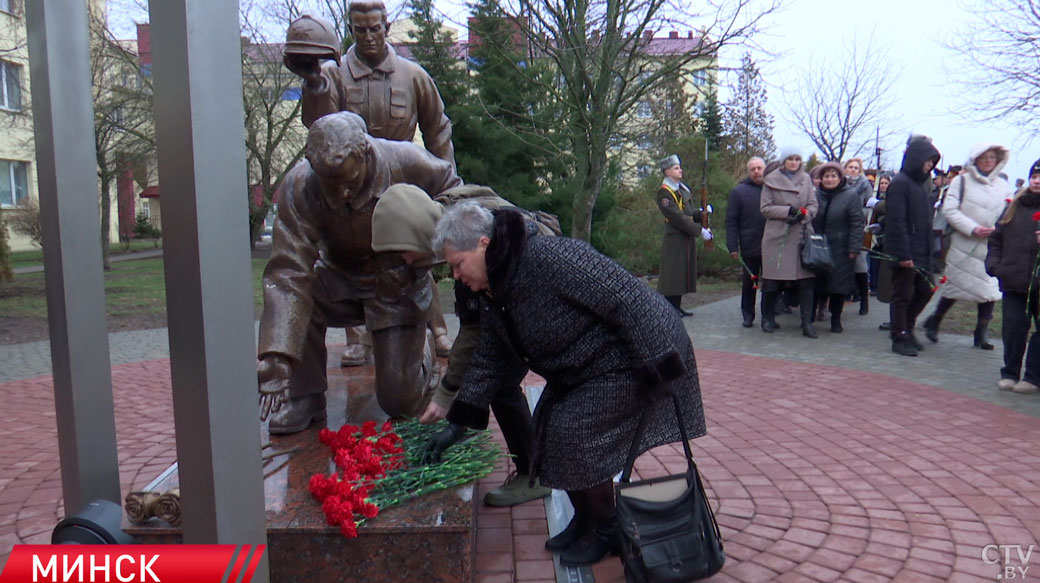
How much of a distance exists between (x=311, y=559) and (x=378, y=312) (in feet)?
4.36

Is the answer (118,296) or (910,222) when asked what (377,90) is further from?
(118,296)

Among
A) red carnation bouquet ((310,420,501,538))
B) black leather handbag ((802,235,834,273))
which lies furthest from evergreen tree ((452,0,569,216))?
red carnation bouquet ((310,420,501,538))

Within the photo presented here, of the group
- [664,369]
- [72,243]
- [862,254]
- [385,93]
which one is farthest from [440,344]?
[862,254]

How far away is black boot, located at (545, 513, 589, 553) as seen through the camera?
9.99ft

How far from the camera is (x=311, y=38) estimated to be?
3.71 metres

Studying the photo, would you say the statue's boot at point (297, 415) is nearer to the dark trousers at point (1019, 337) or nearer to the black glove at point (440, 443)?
the black glove at point (440, 443)

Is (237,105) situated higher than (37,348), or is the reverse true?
(237,105)

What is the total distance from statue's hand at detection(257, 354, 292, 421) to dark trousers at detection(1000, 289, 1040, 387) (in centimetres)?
530

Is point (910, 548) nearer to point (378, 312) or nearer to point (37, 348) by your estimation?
point (378, 312)

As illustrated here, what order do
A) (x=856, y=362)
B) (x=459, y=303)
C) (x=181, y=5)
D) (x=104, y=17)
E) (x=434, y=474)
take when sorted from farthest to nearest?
1. (x=104, y=17)
2. (x=856, y=362)
3. (x=459, y=303)
4. (x=434, y=474)
5. (x=181, y=5)

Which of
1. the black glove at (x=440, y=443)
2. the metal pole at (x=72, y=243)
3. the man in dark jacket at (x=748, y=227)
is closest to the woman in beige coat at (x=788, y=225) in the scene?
the man in dark jacket at (x=748, y=227)

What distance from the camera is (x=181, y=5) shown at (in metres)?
1.59

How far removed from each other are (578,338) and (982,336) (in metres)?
6.57

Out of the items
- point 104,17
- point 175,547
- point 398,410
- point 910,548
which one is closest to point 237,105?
point 175,547
